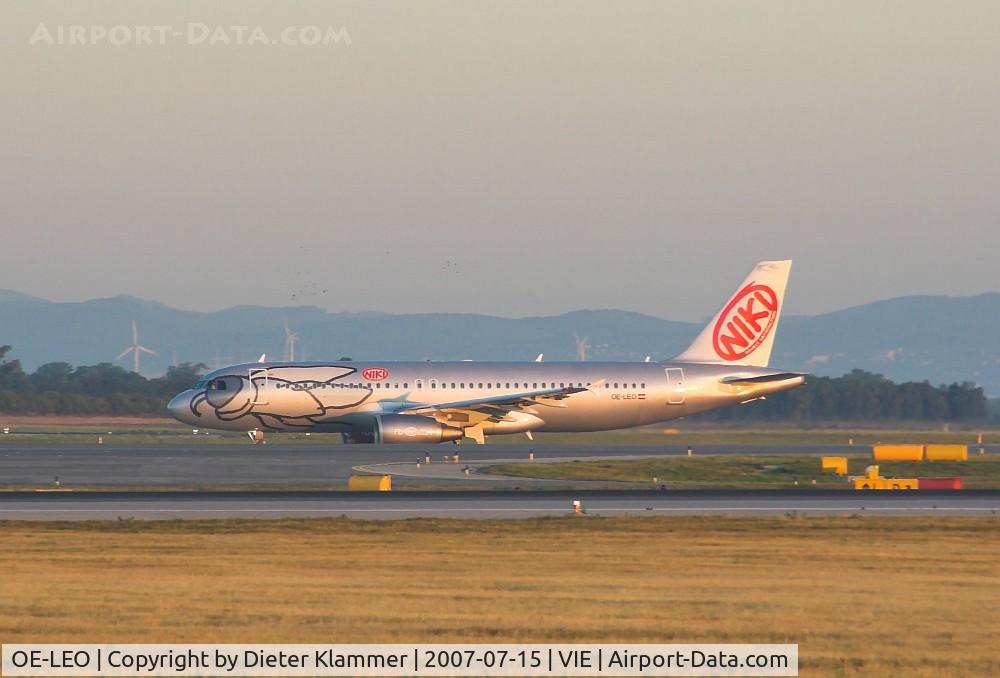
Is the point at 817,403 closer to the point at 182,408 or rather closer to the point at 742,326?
the point at 742,326

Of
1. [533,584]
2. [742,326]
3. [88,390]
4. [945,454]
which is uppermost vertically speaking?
[742,326]

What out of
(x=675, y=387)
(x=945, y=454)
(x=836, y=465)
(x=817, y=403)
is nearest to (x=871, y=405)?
(x=817, y=403)

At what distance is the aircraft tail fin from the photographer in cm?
7425

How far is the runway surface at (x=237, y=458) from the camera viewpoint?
48.2 metres

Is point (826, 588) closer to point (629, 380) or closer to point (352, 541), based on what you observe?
point (352, 541)

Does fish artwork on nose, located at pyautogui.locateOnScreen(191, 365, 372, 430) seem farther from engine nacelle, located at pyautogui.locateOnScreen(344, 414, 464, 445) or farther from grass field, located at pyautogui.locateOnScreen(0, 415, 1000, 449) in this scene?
grass field, located at pyautogui.locateOnScreen(0, 415, 1000, 449)

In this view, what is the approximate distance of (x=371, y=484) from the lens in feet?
149

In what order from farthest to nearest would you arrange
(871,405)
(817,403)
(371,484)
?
(817,403) < (871,405) < (371,484)

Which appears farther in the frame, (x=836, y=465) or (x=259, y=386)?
(x=259, y=386)

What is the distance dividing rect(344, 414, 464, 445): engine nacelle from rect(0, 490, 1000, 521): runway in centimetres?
2138

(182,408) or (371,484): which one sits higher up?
(182,408)

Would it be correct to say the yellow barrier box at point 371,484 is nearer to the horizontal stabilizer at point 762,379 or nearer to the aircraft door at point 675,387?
the aircraft door at point 675,387
